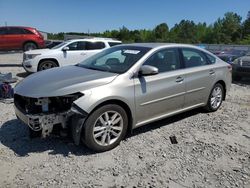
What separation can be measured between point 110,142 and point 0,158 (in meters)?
1.55

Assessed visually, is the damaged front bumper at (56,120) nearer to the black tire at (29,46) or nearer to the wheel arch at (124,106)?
the wheel arch at (124,106)

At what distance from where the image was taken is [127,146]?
4598 millimetres

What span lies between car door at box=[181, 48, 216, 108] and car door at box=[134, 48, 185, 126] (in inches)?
7.9

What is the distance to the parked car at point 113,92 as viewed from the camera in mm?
4097

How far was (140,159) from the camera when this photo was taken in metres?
4.19

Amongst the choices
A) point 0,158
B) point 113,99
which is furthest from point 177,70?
point 0,158

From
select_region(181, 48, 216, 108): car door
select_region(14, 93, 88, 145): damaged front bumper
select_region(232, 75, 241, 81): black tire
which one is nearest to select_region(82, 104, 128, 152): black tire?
select_region(14, 93, 88, 145): damaged front bumper

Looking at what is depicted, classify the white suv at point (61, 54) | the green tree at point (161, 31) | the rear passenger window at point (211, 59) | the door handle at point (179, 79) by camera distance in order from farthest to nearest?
the green tree at point (161, 31) → the white suv at point (61, 54) → the rear passenger window at point (211, 59) → the door handle at point (179, 79)

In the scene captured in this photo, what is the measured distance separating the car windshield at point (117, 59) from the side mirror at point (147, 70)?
0.20 meters

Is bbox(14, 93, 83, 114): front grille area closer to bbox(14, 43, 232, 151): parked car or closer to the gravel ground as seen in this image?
bbox(14, 43, 232, 151): parked car

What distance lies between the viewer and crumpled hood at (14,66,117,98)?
13.5 feet

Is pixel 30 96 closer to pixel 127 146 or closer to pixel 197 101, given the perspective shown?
pixel 127 146

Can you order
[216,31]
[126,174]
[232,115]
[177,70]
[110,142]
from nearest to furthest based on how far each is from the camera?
[126,174]
[110,142]
[177,70]
[232,115]
[216,31]

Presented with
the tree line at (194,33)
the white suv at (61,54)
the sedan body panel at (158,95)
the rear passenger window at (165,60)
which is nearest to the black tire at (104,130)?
the sedan body panel at (158,95)
